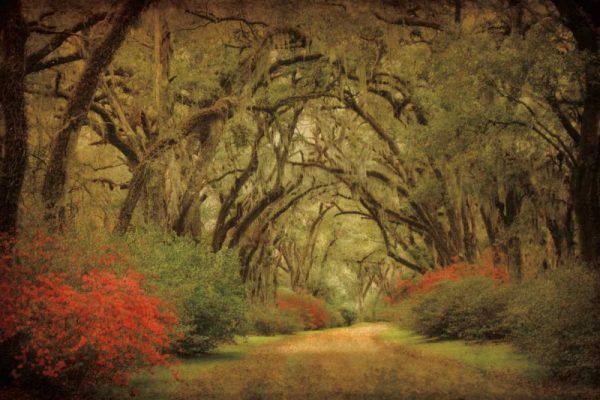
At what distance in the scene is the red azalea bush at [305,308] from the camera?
35.5m

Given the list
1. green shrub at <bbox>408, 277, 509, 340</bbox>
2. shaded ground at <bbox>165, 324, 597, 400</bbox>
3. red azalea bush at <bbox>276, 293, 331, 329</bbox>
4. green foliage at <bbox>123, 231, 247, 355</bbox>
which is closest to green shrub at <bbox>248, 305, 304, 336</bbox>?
red azalea bush at <bbox>276, 293, 331, 329</bbox>

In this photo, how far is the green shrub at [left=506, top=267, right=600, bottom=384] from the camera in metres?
9.23

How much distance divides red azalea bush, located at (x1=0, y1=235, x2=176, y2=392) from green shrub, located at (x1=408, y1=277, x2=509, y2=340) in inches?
396

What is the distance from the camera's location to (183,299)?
14289 millimetres

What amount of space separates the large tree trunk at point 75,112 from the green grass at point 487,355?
27.5 ft

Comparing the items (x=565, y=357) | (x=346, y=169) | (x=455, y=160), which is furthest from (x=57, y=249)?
(x=346, y=169)

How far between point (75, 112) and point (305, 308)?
28.2m

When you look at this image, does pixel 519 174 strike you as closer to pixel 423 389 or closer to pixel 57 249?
pixel 423 389

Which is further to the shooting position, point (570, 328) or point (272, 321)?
point (272, 321)

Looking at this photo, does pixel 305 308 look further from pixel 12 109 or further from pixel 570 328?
pixel 12 109

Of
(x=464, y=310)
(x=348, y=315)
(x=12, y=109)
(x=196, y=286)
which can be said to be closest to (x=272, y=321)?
(x=464, y=310)

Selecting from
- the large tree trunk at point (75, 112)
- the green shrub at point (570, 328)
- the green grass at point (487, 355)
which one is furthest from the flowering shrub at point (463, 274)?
the large tree trunk at point (75, 112)

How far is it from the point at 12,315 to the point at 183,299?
22.9ft

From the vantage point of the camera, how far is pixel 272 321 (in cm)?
2988
